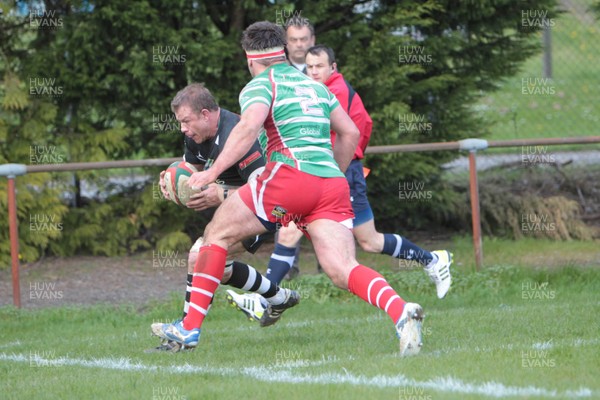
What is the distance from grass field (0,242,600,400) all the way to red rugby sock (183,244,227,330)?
0.91 feet

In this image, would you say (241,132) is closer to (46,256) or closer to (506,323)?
(506,323)

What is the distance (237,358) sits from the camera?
6359 mm

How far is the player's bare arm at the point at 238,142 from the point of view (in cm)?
582

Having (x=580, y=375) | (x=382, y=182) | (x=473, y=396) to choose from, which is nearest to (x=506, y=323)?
(x=580, y=375)

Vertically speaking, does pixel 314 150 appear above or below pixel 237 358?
above

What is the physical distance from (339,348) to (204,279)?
1009mm

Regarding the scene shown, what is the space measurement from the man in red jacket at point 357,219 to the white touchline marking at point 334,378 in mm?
1939

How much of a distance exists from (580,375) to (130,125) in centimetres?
764

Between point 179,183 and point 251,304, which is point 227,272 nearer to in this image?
point 251,304

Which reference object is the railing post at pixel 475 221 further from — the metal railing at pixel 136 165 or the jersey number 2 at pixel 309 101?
the jersey number 2 at pixel 309 101

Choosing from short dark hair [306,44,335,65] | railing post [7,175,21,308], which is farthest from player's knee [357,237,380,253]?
railing post [7,175,21,308]

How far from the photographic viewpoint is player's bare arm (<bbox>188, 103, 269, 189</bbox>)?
229 inches

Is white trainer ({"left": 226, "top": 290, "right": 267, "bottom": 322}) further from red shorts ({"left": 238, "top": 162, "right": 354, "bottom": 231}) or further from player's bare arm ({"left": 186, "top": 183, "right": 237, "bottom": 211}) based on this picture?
red shorts ({"left": 238, "top": 162, "right": 354, "bottom": 231})

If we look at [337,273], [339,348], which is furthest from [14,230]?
[337,273]
